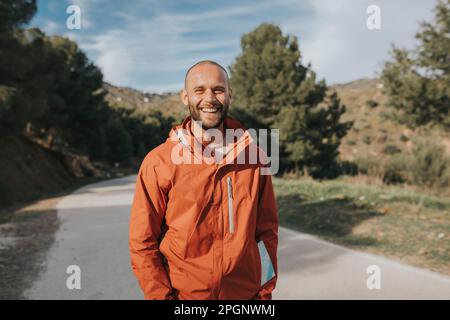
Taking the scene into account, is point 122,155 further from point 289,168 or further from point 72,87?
point 289,168

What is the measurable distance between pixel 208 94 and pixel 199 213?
0.70 metres

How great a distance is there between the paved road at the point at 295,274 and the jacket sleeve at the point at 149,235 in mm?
3022

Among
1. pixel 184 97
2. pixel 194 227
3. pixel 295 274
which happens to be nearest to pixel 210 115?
pixel 184 97

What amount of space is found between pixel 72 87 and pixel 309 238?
27.1m

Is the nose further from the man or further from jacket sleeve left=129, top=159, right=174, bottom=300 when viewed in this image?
jacket sleeve left=129, top=159, right=174, bottom=300

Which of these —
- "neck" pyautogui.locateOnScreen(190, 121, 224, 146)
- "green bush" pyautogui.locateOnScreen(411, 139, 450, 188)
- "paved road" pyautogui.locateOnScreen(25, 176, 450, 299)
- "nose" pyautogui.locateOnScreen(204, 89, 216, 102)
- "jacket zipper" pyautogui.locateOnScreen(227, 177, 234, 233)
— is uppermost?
"nose" pyautogui.locateOnScreen(204, 89, 216, 102)

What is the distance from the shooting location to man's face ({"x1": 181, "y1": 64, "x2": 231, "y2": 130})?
7.44 feet

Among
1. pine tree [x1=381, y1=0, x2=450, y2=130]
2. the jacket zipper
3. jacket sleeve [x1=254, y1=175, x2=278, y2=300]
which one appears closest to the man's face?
the jacket zipper

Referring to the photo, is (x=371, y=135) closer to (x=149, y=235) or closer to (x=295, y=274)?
(x=295, y=274)

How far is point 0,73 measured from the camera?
15945mm

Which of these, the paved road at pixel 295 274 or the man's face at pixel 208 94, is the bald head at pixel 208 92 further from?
the paved road at pixel 295 274

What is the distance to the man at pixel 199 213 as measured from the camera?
221 centimetres

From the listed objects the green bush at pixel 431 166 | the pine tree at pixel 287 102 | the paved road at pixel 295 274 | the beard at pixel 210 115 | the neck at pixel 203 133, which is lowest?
the paved road at pixel 295 274

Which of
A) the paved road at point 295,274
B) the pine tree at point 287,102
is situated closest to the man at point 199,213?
the paved road at point 295,274
